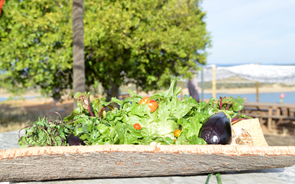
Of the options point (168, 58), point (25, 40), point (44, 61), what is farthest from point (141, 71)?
point (25, 40)

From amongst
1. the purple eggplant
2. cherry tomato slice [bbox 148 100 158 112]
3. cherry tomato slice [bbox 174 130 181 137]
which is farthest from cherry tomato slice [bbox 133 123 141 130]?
the purple eggplant

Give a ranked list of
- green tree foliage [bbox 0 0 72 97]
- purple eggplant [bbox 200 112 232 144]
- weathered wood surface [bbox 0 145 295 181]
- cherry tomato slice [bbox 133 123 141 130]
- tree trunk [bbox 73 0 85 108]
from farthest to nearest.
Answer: green tree foliage [bbox 0 0 72 97] < tree trunk [bbox 73 0 85 108] < cherry tomato slice [bbox 133 123 141 130] < purple eggplant [bbox 200 112 232 144] < weathered wood surface [bbox 0 145 295 181]

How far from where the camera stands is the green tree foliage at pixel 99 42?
4941mm

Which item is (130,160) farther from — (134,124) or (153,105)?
(153,105)

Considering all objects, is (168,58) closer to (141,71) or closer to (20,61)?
(141,71)

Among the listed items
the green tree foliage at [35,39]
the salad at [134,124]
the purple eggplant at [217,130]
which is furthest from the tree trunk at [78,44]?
the purple eggplant at [217,130]

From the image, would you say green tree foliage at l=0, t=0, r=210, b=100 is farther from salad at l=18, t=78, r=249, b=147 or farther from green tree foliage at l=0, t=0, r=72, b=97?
salad at l=18, t=78, r=249, b=147

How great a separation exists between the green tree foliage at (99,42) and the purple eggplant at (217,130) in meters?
3.50

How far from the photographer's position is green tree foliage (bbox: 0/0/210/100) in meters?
4.94

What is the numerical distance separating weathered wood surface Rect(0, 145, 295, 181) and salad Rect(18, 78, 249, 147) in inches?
9.6

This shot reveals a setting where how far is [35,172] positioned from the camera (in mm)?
1381

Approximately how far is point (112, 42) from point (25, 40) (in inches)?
74.7

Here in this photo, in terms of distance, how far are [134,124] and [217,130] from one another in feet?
2.04

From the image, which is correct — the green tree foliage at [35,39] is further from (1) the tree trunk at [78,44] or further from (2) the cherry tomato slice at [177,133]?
(2) the cherry tomato slice at [177,133]
